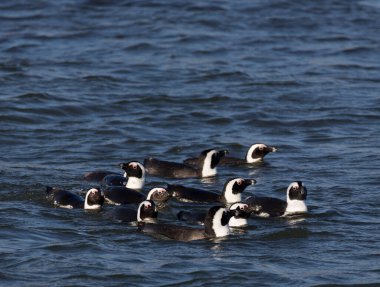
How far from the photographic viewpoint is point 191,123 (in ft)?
74.2

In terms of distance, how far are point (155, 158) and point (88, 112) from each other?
407 centimetres

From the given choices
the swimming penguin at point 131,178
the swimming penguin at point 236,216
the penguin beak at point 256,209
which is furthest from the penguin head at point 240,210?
the swimming penguin at point 131,178

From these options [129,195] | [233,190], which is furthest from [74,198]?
[233,190]

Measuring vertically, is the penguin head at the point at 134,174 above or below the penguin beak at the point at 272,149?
below

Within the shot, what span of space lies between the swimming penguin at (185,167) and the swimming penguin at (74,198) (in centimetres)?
212

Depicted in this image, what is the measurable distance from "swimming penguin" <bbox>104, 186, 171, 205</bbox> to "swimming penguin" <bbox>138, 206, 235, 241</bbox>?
137cm

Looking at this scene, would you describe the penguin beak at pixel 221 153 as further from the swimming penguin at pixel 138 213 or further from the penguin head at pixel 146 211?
the penguin head at pixel 146 211

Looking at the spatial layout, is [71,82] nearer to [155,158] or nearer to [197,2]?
[155,158]

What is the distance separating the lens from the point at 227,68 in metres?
27.2

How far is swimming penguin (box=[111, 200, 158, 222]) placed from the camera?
50.7 feet

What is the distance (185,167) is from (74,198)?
8.84ft

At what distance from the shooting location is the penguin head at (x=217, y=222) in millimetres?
14961

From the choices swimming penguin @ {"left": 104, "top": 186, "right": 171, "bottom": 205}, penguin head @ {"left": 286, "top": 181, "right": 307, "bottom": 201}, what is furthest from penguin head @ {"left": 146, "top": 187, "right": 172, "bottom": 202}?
penguin head @ {"left": 286, "top": 181, "right": 307, "bottom": 201}

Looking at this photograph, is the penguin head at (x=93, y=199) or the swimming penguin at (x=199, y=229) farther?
the penguin head at (x=93, y=199)
